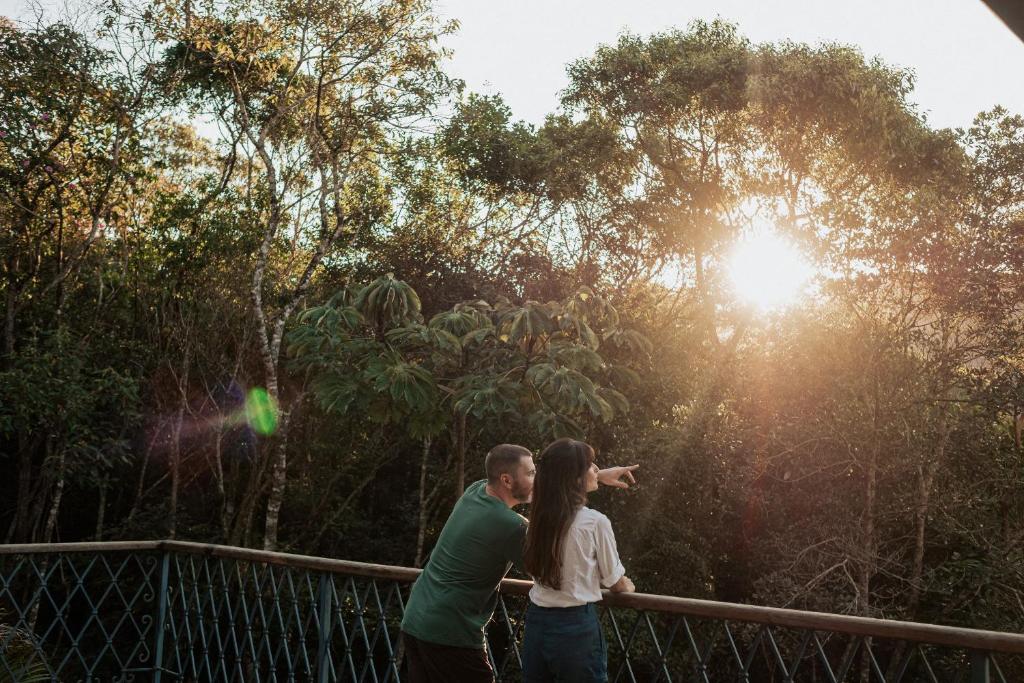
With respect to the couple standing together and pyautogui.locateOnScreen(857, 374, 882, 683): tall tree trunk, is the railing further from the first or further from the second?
pyautogui.locateOnScreen(857, 374, 882, 683): tall tree trunk

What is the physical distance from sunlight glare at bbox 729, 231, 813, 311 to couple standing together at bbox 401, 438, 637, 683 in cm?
1114

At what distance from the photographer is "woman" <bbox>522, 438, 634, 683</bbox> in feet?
9.29

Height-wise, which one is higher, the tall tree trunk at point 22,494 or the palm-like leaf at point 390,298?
the palm-like leaf at point 390,298

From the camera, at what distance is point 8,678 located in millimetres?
5223

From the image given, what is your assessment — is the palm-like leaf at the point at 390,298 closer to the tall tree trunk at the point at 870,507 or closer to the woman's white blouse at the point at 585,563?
the woman's white blouse at the point at 585,563

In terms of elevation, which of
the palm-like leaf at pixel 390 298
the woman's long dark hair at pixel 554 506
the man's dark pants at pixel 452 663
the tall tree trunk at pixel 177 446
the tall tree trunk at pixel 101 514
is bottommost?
the tall tree trunk at pixel 101 514

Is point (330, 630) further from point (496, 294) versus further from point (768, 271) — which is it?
point (768, 271)

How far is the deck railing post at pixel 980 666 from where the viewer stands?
2.35 meters

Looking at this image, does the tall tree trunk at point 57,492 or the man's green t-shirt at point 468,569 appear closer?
the man's green t-shirt at point 468,569

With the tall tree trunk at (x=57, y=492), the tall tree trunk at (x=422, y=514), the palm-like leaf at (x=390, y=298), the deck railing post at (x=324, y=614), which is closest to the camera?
the deck railing post at (x=324, y=614)

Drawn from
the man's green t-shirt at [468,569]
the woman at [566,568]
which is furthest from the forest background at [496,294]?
the woman at [566,568]

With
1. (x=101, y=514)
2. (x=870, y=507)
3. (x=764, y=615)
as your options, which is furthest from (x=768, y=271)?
(x=764, y=615)

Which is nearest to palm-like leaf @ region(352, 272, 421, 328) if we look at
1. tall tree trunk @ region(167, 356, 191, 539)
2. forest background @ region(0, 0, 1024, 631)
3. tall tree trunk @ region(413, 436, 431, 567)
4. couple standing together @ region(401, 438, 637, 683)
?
forest background @ region(0, 0, 1024, 631)

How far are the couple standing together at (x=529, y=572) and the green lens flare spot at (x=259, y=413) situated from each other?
36.5ft
